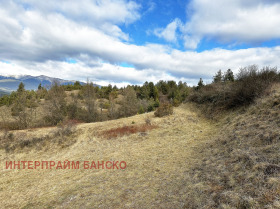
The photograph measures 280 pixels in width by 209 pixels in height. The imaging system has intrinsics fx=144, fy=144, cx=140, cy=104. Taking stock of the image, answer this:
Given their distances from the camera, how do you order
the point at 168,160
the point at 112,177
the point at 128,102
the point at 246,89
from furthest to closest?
the point at 128,102
the point at 246,89
the point at 168,160
the point at 112,177

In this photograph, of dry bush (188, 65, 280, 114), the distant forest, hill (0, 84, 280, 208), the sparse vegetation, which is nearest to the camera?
hill (0, 84, 280, 208)

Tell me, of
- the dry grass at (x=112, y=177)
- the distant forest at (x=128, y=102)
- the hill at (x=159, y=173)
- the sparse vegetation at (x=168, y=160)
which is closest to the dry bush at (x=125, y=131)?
the sparse vegetation at (x=168, y=160)

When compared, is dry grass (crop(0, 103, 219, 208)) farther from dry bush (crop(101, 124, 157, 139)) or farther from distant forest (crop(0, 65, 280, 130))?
distant forest (crop(0, 65, 280, 130))

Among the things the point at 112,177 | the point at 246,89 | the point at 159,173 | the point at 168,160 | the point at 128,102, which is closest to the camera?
the point at 159,173

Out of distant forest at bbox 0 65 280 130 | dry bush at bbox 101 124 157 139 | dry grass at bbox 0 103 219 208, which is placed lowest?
dry grass at bbox 0 103 219 208

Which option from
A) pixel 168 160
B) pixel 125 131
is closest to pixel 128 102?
pixel 125 131

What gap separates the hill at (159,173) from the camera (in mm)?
4262

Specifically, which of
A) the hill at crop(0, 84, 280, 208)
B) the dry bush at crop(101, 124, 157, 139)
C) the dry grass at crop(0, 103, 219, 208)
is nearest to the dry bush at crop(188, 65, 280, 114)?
the hill at crop(0, 84, 280, 208)

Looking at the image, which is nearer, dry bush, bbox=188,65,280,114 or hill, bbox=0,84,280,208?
hill, bbox=0,84,280,208

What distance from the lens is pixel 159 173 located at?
6.61 m

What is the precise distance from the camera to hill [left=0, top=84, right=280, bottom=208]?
14.0 feet

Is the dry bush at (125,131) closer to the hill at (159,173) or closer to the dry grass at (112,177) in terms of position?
the hill at (159,173)

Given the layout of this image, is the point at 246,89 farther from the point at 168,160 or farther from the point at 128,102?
the point at 128,102

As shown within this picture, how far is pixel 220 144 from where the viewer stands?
8.26 m
